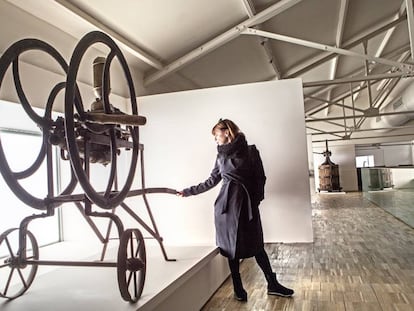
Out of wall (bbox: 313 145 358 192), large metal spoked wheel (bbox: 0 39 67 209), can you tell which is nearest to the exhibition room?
large metal spoked wheel (bbox: 0 39 67 209)

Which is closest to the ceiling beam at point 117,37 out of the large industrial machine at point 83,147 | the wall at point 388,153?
the large industrial machine at point 83,147

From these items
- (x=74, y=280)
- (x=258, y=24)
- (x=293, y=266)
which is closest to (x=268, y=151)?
(x=293, y=266)

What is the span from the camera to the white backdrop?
4.63 metres

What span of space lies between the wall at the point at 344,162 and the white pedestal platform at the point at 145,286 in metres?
13.0

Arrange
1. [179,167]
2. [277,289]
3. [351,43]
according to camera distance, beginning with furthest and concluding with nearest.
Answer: [351,43] < [179,167] < [277,289]

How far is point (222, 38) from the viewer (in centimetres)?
519

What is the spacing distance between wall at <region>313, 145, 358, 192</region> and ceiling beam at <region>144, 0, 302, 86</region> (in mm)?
11087

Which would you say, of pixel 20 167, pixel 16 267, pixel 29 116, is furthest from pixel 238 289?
pixel 20 167

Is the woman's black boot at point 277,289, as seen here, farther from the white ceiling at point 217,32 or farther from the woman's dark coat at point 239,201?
the white ceiling at point 217,32

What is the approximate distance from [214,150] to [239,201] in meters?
1.99

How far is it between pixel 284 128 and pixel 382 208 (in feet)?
17.3

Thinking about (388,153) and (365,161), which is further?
(365,161)

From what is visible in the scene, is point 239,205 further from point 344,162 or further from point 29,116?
point 344,162

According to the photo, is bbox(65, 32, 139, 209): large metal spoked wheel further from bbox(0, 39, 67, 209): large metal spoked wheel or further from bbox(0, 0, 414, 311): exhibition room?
bbox(0, 39, 67, 209): large metal spoked wheel
